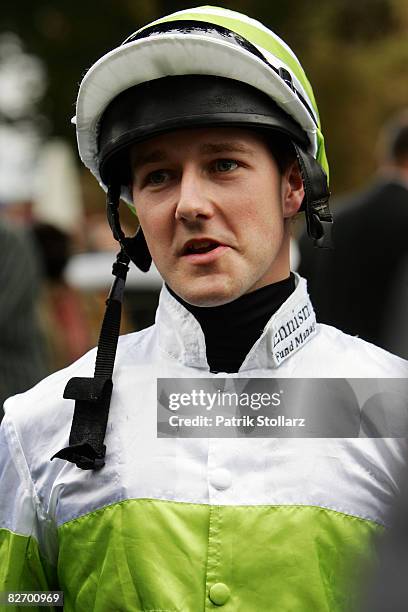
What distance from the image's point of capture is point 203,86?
2354 mm

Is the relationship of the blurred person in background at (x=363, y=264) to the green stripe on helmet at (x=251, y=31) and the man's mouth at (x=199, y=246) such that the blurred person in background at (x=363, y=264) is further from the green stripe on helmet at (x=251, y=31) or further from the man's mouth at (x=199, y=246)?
the man's mouth at (x=199, y=246)

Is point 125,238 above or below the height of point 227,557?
above

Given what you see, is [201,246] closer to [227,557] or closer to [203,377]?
[203,377]

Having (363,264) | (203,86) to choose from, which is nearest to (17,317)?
(363,264)

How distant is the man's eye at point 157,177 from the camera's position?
7.97 ft

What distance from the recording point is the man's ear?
252cm

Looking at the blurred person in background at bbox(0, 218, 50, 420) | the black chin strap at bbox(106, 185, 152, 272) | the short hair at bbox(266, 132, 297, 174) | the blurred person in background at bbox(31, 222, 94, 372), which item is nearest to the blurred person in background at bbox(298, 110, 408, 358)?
the blurred person in background at bbox(0, 218, 50, 420)

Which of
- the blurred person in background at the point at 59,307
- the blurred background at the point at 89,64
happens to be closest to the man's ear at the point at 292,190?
the blurred person in background at the point at 59,307

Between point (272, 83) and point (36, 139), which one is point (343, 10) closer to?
point (36, 139)

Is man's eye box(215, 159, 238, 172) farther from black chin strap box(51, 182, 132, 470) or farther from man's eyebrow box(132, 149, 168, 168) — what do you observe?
black chin strap box(51, 182, 132, 470)

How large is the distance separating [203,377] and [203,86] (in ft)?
1.99

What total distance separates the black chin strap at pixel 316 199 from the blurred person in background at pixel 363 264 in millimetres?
2525

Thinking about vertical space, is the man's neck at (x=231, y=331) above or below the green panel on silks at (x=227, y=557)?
above

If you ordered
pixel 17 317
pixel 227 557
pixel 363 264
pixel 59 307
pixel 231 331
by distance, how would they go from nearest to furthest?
pixel 227 557
pixel 231 331
pixel 17 317
pixel 363 264
pixel 59 307
